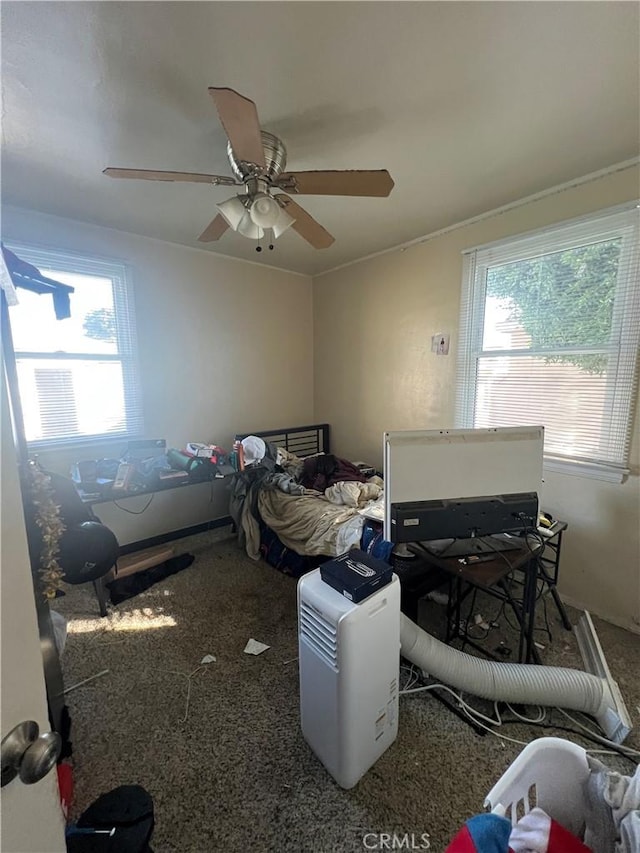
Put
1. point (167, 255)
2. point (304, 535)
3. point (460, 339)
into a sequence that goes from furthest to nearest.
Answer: point (167, 255), point (460, 339), point (304, 535)

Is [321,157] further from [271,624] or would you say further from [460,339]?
[271,624]

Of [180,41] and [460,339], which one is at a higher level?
[180,41]

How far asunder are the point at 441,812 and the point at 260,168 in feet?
8.21

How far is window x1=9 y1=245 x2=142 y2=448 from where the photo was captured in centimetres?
238

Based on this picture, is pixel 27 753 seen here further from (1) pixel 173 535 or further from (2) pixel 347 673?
(1) pixel 173 535

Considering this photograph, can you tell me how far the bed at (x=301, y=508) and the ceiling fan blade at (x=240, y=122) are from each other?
1859 mm

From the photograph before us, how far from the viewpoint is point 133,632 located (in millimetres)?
2020

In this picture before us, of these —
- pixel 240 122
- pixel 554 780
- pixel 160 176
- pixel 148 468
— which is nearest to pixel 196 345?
pixel 148 468

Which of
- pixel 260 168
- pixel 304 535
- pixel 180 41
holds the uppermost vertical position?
pixel 180 41

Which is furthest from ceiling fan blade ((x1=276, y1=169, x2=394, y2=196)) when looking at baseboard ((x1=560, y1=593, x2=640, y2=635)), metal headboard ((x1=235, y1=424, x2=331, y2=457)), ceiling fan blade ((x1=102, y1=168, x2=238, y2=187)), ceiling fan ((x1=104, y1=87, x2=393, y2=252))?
baseboard ((x1=560, y1=593, x2=640, y2=635))

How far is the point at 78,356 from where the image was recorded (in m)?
2.58

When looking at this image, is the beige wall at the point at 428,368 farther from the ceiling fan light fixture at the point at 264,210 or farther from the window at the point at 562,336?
the ceiling fan light fixture at the point at 264,210

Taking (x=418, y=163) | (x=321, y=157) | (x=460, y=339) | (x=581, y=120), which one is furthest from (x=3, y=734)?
(x=460, y=339)

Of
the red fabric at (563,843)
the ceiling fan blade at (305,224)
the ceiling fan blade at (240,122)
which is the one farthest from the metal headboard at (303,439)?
the red fabric at (563,843)
